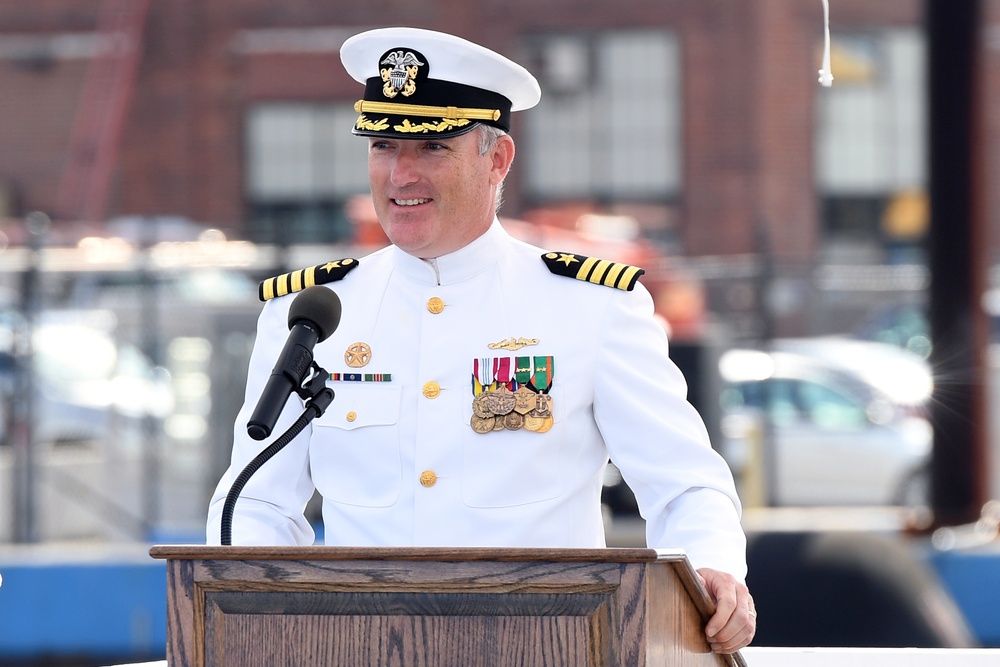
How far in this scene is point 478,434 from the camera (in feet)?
7.72

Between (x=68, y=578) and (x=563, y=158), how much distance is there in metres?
15.9

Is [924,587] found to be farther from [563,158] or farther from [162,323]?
[563,158]

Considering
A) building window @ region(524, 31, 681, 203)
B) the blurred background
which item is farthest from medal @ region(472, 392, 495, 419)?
building window @ region(524, 31, 681, 203)

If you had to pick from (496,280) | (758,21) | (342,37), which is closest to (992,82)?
(758,21)

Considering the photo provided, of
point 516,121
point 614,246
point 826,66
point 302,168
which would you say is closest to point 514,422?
point 826,66

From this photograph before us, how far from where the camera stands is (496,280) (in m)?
2.50

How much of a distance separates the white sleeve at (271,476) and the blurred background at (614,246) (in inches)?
128

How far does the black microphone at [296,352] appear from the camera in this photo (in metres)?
1.88

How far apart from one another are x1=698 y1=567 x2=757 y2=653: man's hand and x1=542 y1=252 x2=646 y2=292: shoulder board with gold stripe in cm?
58

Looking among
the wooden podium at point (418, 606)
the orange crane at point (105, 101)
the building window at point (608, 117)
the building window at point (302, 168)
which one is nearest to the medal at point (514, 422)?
the wooden podium at point (418, 606)

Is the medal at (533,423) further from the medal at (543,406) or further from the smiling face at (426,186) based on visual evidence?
the smiling face at (426,186)

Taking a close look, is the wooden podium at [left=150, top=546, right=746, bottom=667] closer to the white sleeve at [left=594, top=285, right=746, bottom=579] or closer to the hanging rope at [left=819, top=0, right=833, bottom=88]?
the white sleeve at [left=594, top=285, right=746, bottom=579]

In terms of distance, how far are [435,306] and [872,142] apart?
68.7 feet

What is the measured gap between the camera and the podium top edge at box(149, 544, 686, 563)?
1.65 meters
